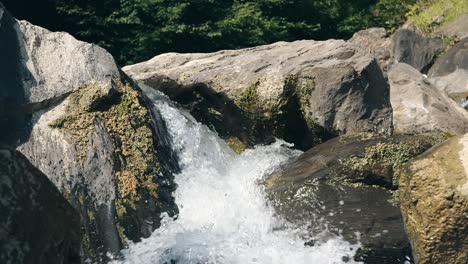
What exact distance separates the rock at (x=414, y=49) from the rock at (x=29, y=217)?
13.7m

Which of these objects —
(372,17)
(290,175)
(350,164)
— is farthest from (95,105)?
(372,17)

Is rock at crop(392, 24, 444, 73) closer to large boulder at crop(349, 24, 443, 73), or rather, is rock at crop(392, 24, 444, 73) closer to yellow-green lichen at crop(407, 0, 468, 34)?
large boulder at crop(349, 24, 443, 73)

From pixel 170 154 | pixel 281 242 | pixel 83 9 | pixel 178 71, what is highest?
pixel 83 9

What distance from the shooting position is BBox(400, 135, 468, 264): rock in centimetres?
486

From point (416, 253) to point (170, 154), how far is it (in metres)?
3.05

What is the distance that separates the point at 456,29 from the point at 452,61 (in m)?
3.05

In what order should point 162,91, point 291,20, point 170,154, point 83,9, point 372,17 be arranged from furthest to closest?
point 372,17
point 291,20
point 83,9
point 162,91
point 170,154

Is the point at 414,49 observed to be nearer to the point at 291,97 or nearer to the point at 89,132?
the point at 291,97

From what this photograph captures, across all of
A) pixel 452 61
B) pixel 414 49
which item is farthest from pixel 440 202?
pixel 414 49

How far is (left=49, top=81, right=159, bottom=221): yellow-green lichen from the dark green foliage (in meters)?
6.64

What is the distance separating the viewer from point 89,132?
6762 mm

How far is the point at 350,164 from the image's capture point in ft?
22.4

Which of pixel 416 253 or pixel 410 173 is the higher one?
pixel 410 173

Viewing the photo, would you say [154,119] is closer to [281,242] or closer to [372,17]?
[281,242]
